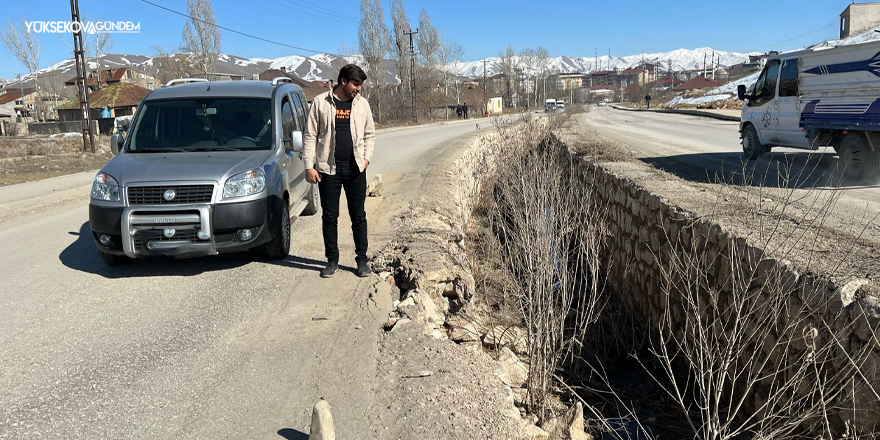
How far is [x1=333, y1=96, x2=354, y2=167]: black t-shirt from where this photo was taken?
17.9ft

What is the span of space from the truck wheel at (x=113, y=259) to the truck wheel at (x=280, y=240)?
1496 millimetres

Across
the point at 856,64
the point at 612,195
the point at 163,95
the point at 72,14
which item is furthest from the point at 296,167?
the point at 72,14

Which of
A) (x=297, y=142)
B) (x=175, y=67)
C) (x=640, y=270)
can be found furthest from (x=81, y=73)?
(x=175, y=67)

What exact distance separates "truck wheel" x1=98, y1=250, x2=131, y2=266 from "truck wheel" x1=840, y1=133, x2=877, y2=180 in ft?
33.8

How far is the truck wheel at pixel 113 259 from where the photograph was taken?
624 cm

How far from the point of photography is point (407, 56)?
203 ft

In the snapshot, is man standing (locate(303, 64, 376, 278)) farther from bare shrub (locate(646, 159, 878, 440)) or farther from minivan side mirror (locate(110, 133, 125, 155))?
bare shrub (locate(646, 159, 878, 440))

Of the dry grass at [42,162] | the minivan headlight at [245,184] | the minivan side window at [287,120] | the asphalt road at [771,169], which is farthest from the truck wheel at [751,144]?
the dry grass at [42,162]

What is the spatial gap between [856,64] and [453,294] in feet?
26.7

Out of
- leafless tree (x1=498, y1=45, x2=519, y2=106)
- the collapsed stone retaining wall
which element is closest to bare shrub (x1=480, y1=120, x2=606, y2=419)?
the collapsed stone retaining wall

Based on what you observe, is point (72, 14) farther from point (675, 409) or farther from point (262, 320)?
point (675, 409)

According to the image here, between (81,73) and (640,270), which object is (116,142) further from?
(81,73)

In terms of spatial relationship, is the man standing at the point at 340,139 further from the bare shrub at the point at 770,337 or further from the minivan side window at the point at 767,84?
the minivan side window at the point at 767,84

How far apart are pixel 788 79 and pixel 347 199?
393 inches
